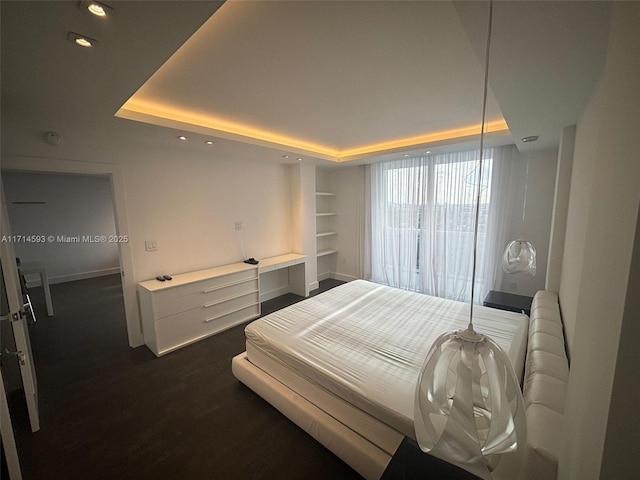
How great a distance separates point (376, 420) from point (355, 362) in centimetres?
38

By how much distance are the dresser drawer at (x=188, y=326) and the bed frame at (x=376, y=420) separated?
3.75 ft

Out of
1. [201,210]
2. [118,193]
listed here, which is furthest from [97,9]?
[201,210]

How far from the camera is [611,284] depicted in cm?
52

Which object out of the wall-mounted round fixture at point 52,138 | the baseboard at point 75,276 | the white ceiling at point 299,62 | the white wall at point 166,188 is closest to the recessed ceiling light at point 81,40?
the white ceiling at point 299,62

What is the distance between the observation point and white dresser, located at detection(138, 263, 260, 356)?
283cm

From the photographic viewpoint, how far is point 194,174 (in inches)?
135

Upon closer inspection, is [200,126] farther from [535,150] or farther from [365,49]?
[535,150]

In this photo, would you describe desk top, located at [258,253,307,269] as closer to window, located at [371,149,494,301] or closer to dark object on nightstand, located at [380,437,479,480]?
window, located at [371,149,494,301]

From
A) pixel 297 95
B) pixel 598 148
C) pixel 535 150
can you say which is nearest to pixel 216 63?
pixel 297 95

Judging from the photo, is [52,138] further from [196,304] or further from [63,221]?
[63,221]

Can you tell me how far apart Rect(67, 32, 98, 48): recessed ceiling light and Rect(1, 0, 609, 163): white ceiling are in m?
0.03

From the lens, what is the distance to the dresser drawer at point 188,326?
2.85 m

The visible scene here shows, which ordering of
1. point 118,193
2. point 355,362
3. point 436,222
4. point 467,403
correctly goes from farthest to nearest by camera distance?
point 436,222, point 118,193, point 355,362, point 467,403

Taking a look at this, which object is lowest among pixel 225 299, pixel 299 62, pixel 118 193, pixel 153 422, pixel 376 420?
pixel 153 422
